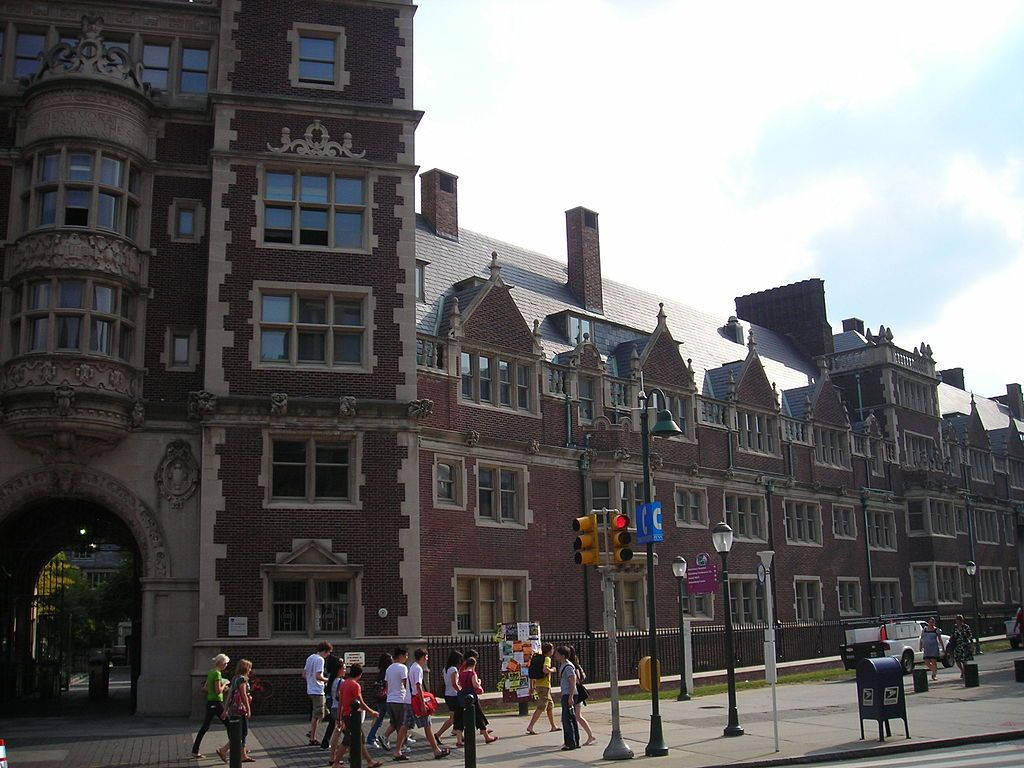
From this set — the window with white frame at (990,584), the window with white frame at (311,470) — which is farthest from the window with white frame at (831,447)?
the window with white frame at (311,470)

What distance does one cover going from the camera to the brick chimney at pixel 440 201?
39.3m

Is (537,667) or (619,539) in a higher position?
(619,539)

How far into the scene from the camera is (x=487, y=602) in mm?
32656

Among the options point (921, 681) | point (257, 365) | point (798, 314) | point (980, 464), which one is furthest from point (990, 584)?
point (257, 365)

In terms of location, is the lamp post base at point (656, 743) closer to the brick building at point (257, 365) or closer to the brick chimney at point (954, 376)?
the brick building at point (257, 365)

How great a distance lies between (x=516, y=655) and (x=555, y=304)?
18246 millimetres

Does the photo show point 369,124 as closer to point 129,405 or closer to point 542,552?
point 129,405

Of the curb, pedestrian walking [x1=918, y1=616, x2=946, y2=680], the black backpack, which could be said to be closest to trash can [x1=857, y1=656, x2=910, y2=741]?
the curb

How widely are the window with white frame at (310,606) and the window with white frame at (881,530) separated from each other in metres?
31.9

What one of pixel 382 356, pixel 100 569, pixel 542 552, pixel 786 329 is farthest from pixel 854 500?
pixel 100 569

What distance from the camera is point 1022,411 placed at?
3231 inches

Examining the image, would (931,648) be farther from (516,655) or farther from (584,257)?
(584,257)

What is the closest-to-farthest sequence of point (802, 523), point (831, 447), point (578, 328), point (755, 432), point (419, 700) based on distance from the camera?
point (419, 700)
point (578, 328)
point (755, 432)
point (802, 523)
point (831, 447)

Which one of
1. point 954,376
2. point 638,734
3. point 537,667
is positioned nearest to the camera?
point 638,734
